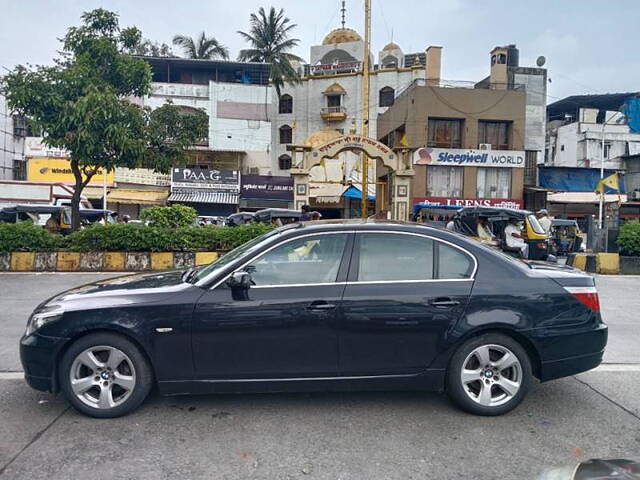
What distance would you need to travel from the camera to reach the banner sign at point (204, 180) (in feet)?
110

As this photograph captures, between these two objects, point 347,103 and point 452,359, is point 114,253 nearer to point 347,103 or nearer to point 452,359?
point 452,359

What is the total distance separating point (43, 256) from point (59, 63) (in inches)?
210

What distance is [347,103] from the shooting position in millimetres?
40125

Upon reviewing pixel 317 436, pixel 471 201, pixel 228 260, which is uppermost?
pixel 471 201

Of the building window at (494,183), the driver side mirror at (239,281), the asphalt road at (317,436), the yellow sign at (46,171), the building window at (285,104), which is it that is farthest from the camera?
the building window at (285,104)

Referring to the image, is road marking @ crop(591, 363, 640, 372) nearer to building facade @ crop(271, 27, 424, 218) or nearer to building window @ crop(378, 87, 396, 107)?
building facade @ crop(271, 27, 424, 218)

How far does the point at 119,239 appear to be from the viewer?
12.4 m

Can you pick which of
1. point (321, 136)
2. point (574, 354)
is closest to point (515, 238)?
point (574, 354)

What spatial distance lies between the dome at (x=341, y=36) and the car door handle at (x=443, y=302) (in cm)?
4254

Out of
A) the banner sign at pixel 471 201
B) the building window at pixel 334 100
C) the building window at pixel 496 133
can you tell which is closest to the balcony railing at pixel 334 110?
the building window at pixel 334 100

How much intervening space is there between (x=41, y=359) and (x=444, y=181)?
29249mm

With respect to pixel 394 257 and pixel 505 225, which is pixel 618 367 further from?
pixel 505 225

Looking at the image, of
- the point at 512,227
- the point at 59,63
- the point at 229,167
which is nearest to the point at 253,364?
the point at 512,227

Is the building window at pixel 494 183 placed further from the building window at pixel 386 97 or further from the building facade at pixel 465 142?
the building window at pixel 386 97
